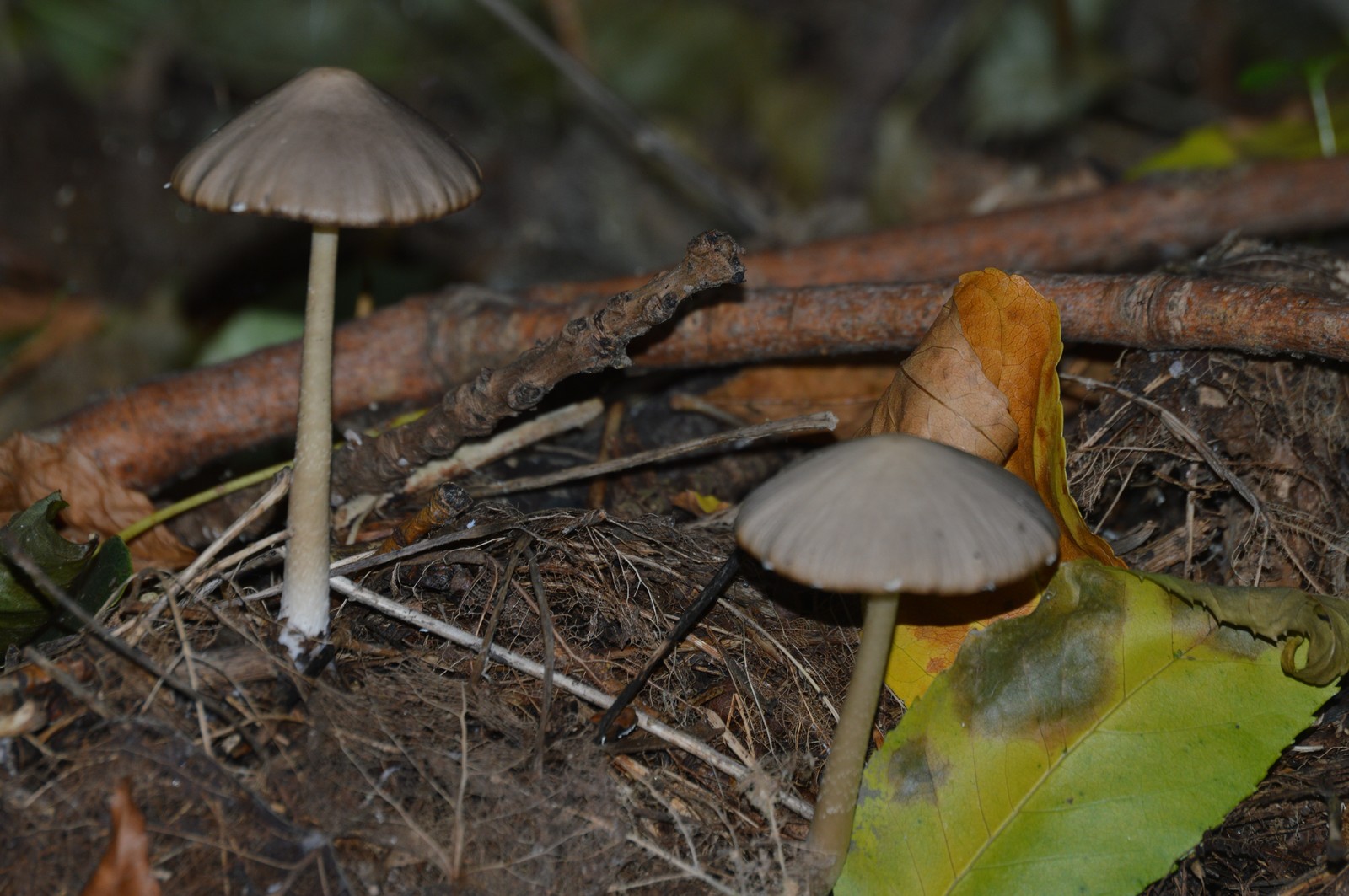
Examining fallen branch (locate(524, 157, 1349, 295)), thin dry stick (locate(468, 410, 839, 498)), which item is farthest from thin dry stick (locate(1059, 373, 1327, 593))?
fallen branch (locate(524, 157, 1349, 295))

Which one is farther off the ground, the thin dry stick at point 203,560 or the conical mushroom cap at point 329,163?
the conical mushroom cap at point 329,163

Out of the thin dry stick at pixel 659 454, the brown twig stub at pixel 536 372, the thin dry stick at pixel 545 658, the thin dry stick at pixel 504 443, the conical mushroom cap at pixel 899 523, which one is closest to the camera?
the conical mushroom cap at pixel 899 523

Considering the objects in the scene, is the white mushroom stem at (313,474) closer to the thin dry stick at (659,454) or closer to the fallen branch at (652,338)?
the thin dry stick at (659,454)

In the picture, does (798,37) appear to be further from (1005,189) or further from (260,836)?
(260,836)

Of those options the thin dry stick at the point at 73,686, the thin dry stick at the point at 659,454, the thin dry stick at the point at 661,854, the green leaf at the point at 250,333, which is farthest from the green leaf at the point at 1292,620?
the green leaf at the point at 250,333

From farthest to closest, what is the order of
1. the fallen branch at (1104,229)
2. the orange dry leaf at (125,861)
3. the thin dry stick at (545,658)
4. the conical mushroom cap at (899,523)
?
1. the fallen branch at (1104,229)
2. the thin dry stick at (545,658)
3. the orange dry leaf at (125,861)
4. the conical mushroom cap at (899,523)

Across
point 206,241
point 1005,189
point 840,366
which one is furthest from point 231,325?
point 1005,189

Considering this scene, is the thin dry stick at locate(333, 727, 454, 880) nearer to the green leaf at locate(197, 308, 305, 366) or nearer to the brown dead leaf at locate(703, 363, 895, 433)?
the brown dead leaf at locate(703, 363, 895, 433)

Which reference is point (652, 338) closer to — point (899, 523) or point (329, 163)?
point (329, 163)
